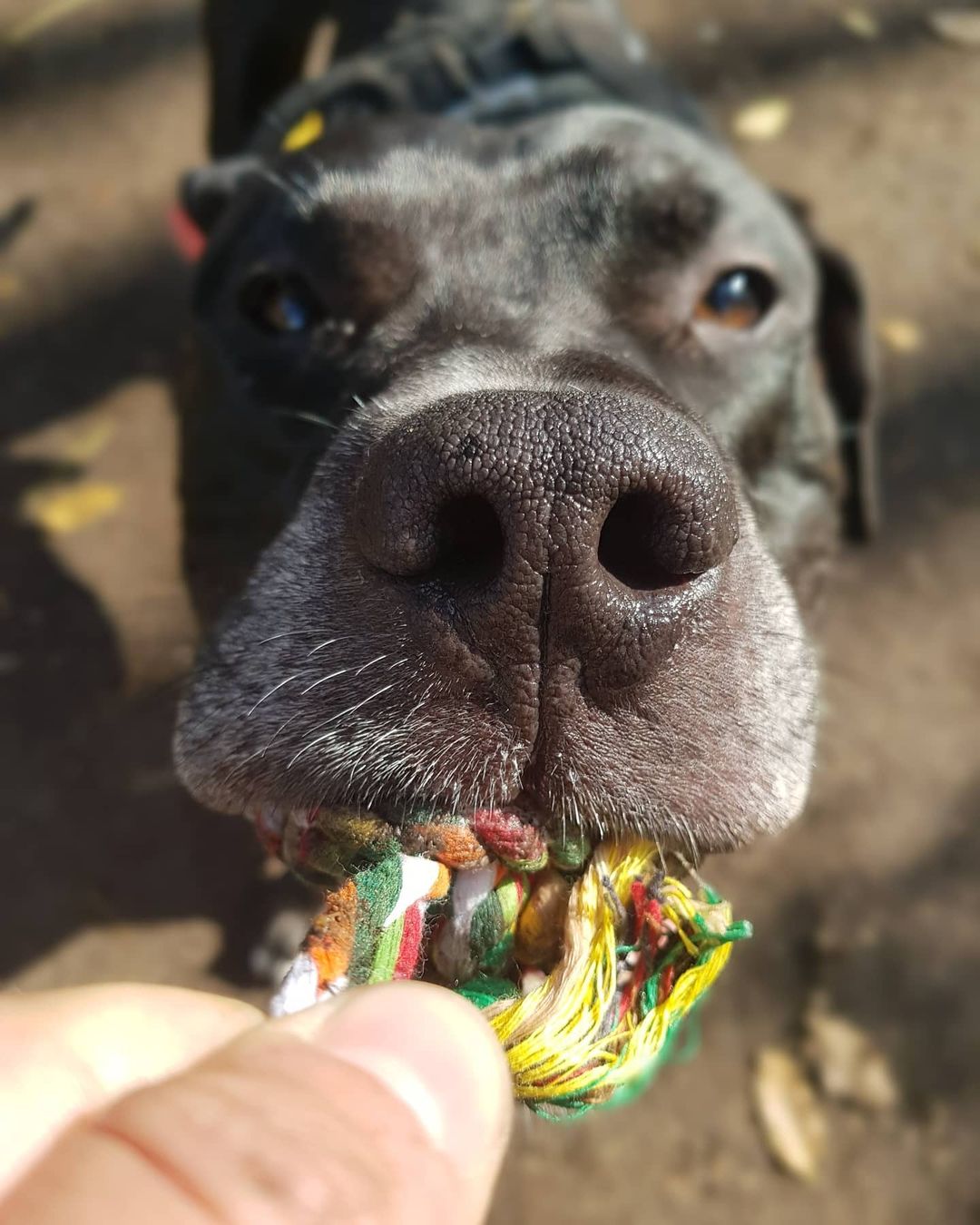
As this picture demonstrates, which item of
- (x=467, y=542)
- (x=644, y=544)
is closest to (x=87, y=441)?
(x=467, y=542)

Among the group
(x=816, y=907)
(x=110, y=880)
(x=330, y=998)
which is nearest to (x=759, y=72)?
(x=816, y=907)

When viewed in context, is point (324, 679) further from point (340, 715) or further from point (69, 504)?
point (69, 504)

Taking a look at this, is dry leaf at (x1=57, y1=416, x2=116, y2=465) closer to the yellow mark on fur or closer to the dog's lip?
the yellow mark on fur

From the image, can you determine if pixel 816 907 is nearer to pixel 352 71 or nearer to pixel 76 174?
pixel 352 71

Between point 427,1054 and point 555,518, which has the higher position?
point 555,518

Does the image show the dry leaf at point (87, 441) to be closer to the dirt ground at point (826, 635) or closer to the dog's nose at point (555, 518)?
the dirt ground at point (826, 635)

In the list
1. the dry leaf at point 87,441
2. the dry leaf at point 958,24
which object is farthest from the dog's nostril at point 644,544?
the dry leaf at point 958,24
